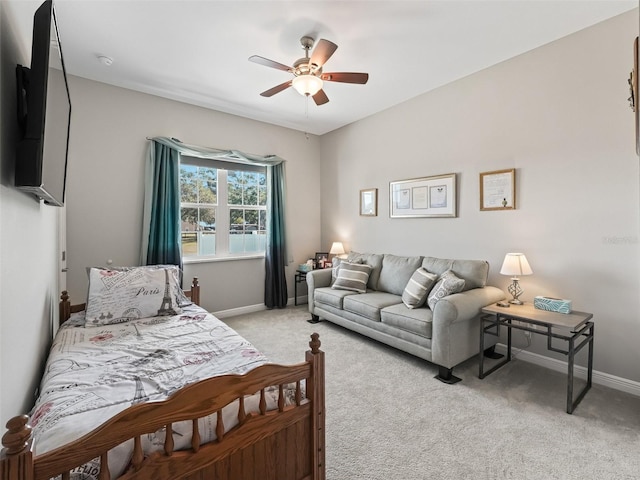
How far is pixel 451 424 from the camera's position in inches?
77.1

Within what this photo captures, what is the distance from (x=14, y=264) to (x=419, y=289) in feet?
9.53

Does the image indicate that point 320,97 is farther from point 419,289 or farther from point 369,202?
point 419,289

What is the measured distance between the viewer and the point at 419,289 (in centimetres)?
302

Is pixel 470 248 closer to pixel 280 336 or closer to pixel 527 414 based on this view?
pixel 527 414

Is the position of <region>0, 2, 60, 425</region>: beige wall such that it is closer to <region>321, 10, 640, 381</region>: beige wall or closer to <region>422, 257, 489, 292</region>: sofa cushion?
<region>422, 257, 489, 292</region>: sofa cushion

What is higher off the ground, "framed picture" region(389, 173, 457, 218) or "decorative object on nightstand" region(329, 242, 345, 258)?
"framed picture" region(389, 173, 457, 218)

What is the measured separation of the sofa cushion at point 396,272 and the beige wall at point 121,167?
2.03 metres

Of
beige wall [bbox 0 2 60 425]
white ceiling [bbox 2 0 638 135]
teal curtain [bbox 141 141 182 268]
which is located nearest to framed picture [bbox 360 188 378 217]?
white ceiling [bbox 2 0 638 135]

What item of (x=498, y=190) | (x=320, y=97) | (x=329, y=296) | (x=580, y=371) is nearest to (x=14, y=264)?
(x=320, y=97)

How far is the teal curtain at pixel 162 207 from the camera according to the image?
3496 mm

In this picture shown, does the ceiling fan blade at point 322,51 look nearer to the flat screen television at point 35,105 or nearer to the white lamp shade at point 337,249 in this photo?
the flat screen television at point 35,105

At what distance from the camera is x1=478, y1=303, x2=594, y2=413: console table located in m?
→ 2.10

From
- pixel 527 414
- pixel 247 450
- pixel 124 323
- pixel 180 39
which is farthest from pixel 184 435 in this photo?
pixel 180 39

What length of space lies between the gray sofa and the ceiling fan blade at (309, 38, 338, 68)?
7.18ft
